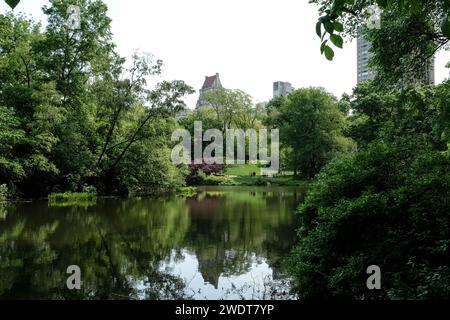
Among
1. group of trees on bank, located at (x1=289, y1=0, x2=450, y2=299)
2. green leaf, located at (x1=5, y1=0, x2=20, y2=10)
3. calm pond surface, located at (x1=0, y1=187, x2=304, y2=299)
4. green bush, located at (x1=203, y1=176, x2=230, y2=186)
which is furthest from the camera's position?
green bush, located at (x1=203, y1=176, x2=230, y2=186)

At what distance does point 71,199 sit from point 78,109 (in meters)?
6.81

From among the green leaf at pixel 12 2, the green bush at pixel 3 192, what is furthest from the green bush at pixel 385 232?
the green bush at pixel 3 192

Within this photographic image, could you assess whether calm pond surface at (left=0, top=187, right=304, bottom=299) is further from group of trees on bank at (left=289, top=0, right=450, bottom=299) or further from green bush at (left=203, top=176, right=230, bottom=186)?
green bush at (left=203, top=176, right=230, bottom=186)

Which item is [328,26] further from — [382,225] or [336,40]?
[382,225]

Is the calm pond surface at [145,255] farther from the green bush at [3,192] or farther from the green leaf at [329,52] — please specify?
the green leaf at [329,52]

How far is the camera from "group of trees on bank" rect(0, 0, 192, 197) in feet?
74.7

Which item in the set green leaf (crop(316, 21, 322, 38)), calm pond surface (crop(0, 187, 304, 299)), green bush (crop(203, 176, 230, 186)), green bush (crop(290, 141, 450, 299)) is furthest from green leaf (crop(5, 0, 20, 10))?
green bush (crop(203, 176, 230, 186))

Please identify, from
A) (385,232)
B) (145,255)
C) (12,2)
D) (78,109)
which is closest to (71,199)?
(78,109)

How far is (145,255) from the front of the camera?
30.9ft

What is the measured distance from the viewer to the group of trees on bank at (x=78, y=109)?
2277 centimetres

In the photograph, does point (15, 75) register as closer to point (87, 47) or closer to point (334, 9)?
point (87, 47)

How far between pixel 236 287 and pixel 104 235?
20.8 ft

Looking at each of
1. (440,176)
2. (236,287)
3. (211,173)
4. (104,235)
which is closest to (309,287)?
(236,287)

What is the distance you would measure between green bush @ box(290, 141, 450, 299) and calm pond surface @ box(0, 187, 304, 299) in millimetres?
918
